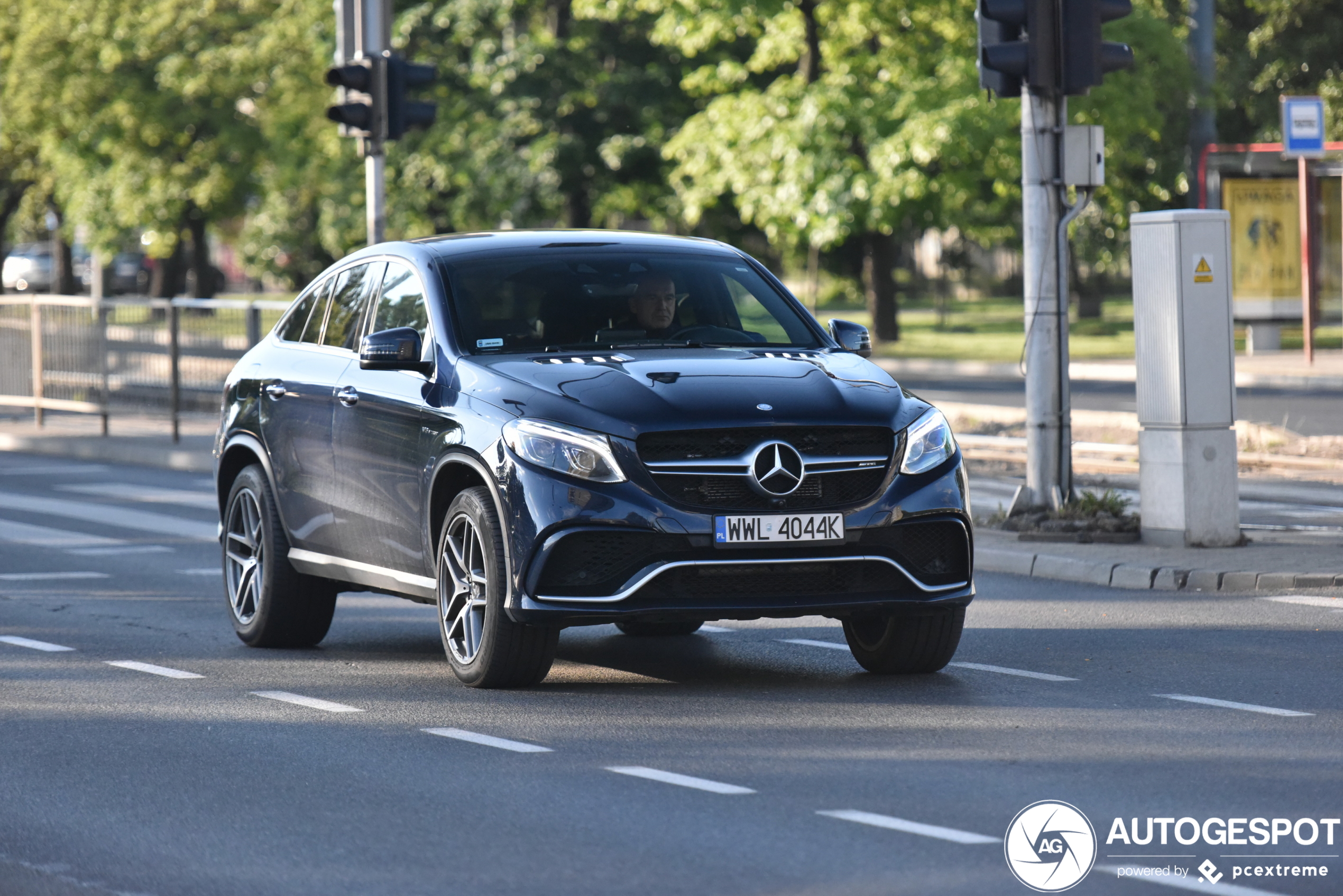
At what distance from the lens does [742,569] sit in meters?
7.76

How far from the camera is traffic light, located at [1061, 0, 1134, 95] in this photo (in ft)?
41.8

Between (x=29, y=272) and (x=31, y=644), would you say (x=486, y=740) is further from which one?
(x=29, y=272)

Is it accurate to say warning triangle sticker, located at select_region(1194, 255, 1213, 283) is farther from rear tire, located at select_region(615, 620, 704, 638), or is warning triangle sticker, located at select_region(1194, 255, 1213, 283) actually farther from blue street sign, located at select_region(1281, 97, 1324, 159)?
blue street sign, located at select_region(1281, 97, 1324, 159)

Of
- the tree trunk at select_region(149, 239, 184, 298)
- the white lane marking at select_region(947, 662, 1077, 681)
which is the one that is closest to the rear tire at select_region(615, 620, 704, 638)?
the white lane marking at select_region(947, 662, 1077, 681)

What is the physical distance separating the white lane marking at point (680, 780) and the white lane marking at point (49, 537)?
8.27 m

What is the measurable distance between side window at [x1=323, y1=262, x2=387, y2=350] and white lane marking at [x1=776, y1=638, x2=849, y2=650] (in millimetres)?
2317

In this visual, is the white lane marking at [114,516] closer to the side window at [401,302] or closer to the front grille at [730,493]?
the side window at [401,302]

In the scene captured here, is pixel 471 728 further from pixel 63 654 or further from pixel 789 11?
pixel 789 11

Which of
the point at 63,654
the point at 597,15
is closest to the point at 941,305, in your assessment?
the point at 597,15

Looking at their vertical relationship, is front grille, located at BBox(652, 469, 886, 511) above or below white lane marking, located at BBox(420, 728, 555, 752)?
above

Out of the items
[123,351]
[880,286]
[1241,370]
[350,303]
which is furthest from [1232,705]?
[880,286]

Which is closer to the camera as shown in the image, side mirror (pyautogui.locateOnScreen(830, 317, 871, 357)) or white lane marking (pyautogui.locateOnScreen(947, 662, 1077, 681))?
white lane marking (pyautogui.locateOnScreen(947, 662, 1077, 681))

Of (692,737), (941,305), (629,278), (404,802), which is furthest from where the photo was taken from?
(941,305)

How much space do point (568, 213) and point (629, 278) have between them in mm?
31701
